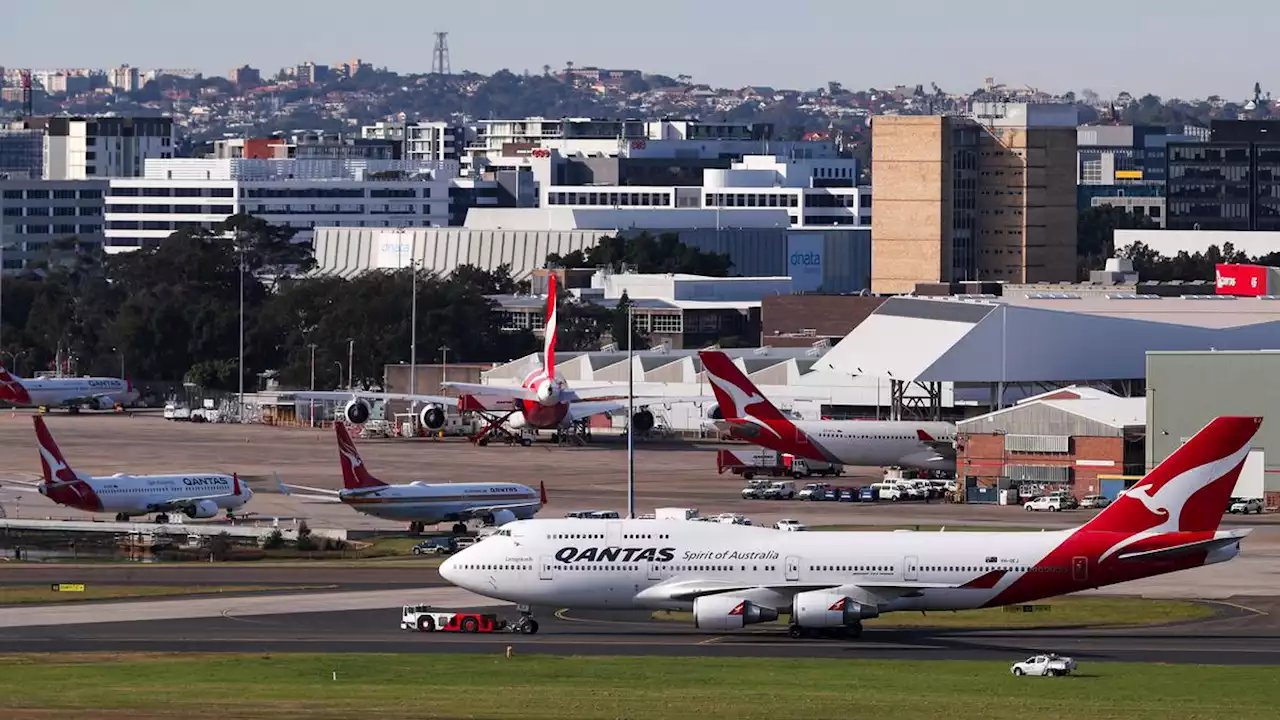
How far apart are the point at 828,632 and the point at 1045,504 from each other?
51.4 m

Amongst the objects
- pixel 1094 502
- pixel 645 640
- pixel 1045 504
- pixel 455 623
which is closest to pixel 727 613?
pixel 645 640

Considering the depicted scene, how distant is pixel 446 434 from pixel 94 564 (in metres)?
74.2

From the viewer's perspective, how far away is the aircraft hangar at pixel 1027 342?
15300 cm

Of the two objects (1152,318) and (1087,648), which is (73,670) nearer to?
(1087,648)

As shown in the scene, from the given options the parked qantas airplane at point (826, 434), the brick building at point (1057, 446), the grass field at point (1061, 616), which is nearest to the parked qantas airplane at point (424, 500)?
the parked qantas airplane at point (826, 434)

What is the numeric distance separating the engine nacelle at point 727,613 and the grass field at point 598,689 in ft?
12.6

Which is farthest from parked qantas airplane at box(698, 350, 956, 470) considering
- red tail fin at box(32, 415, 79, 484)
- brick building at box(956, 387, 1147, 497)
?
red tail fin at box(32, 415, 79, 484)

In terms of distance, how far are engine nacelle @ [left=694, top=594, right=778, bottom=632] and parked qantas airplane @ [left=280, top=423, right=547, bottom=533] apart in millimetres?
39414

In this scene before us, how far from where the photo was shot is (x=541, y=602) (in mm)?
A: 78000

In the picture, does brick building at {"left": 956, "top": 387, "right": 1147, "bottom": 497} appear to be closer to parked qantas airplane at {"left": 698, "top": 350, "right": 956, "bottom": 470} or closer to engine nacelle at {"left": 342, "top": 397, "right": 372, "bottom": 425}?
parked qantas airplane at {"left": 698, "top": 350, "right": 956, "bottom": 470}

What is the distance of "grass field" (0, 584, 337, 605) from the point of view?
291 feet

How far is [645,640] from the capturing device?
7700 centimetres

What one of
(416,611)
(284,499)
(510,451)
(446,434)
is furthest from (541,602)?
(446,434)

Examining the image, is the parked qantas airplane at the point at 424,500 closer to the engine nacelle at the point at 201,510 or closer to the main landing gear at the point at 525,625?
the engine nacelle at the point at 201,510
